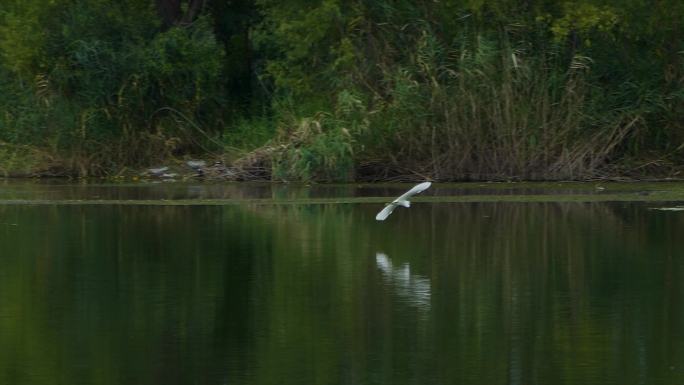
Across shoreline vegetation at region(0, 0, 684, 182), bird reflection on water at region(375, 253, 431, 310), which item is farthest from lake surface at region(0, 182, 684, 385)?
shoreline vegetation at region(0, 0, 684, 182)

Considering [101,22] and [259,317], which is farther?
[101,22]

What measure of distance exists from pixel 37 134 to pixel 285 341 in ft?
58.5

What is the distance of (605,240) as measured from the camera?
16844mm

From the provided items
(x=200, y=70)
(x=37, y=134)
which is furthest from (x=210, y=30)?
(x=37, y=134)

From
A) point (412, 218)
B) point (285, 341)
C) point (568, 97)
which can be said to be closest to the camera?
point (285, 341)

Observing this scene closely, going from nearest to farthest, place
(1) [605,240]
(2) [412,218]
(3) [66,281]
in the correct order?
1. (3) [66,281]
2. (1) [605,240]
3. (2) [412,218]

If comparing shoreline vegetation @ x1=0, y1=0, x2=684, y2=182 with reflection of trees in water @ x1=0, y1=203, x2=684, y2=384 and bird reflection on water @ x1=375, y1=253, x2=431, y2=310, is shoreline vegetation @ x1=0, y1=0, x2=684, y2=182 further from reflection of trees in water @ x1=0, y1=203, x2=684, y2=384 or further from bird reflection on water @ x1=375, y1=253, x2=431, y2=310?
bird reflection on water @ x1=375, y1=253, x2=431, y2=310

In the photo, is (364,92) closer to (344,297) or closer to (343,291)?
(343,291)

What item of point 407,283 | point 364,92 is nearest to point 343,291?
point 407,283

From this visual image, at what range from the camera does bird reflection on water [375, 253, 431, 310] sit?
12641 mm

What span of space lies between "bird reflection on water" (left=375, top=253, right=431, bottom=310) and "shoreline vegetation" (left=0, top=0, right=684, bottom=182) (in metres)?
10.2

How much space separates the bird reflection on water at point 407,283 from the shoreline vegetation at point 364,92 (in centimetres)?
1018

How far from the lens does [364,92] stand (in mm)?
26469

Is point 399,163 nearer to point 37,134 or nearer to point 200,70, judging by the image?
point 200,70
